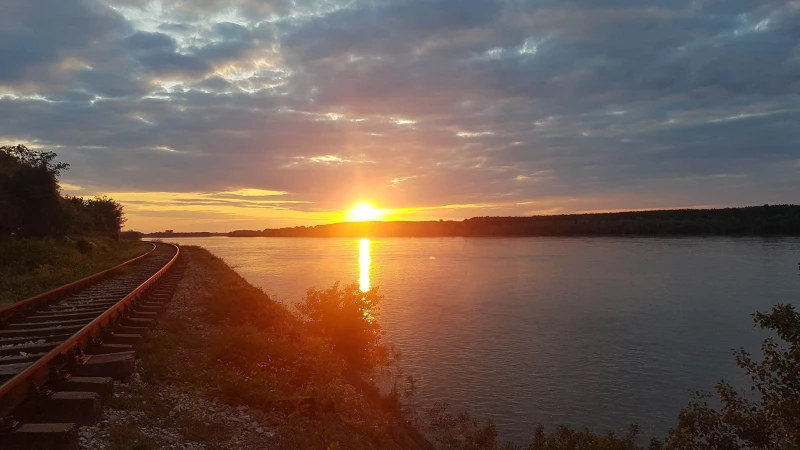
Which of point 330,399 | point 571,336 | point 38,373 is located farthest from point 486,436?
point 571,336

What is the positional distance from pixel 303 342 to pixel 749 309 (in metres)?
32.8

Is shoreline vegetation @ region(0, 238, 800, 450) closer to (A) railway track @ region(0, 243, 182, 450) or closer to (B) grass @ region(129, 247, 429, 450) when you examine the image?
(B) grass @ region(129, 247, 429, 450)

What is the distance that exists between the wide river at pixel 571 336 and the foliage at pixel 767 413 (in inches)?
138

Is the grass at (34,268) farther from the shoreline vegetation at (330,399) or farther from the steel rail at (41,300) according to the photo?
the shoreline vegetation at (330,399)

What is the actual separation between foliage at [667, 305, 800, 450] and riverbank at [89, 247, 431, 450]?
20.8 ft

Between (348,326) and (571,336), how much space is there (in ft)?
39.1

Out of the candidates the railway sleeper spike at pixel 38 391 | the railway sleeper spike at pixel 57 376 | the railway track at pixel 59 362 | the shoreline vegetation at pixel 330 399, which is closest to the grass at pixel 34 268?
the railway track at pixel 59 362

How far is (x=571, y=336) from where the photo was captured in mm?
27125

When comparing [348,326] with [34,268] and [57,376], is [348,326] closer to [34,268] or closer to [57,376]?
[34,268]

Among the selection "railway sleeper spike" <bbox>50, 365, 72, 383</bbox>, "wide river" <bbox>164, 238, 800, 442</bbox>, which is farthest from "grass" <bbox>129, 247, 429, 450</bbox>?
"wide river" <bbox>164, 238, 800, 442</bbox>

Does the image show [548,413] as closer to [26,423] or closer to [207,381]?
[207,381]

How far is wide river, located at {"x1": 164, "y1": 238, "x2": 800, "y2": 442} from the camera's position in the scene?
17.2 metres

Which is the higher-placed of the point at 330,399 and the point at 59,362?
the point at 59,362

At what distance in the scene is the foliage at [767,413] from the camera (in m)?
9.73
